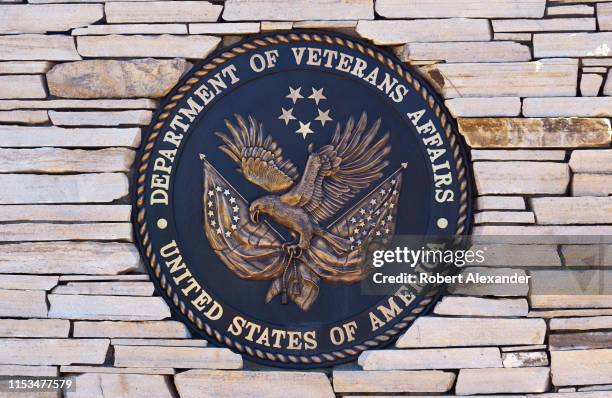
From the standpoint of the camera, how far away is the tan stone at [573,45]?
4.63 m

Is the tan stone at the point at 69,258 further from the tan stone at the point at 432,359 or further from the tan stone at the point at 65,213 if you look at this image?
the tan stone at the point at 432,359

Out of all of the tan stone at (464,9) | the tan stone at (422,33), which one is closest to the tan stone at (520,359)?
the tan stone at (422,33)

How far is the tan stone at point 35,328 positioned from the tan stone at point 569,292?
88.1 inches

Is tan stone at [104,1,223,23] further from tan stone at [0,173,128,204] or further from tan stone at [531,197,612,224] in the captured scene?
tan stone at [531,197,612,224]

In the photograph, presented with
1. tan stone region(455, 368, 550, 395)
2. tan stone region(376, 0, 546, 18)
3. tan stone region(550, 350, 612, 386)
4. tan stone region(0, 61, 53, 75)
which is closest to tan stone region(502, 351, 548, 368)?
tan stone region(455, 368, 550, 395)

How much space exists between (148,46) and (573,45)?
207cm

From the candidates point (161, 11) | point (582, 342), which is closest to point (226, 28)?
point (161, 11)

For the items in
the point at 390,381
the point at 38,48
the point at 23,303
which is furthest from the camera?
the point at 38,48

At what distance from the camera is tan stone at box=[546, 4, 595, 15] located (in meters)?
4.66

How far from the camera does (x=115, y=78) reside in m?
4.66

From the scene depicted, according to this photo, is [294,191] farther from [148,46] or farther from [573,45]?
[573,45]

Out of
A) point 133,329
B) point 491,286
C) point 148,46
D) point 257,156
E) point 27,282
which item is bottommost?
point 133,329

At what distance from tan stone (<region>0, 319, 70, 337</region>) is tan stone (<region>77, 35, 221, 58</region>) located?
4.30 ft

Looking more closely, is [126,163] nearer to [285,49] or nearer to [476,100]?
[285,49]
